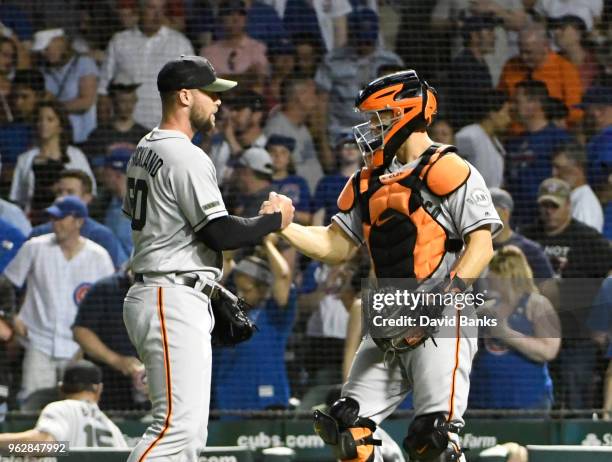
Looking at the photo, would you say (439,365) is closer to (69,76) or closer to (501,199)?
(501,199)

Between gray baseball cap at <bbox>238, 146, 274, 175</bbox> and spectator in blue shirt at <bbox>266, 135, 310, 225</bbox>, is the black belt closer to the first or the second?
spectator in blue shirt at <bbox>266, 135, 310, 225</bbox>

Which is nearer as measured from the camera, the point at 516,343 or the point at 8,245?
the point at 516,343

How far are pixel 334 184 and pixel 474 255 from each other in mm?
4197

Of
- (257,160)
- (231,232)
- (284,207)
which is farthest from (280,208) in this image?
(257,160)

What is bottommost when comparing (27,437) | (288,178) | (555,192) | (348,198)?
(27,437)

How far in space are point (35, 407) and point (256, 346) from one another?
1533mm

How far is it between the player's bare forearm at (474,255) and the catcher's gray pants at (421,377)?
Result: 28 cm

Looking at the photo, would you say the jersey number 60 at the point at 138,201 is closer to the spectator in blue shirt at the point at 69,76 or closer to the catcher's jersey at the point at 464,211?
the catcher's jersey at the point at 464,211

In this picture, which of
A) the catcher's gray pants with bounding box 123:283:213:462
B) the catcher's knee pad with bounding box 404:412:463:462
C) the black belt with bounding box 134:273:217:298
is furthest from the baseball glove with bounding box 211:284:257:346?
the catcher's knee pad with bounding box 404:412:463:462

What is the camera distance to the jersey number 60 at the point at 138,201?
5387 mm

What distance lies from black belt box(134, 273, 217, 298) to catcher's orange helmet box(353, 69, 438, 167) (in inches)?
38.9

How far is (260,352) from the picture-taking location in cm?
888

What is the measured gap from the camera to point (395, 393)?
570 centimetres

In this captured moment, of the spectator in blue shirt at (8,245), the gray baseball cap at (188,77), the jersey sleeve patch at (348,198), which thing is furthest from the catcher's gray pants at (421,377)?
the spectator in blue shirt at (8,245)
